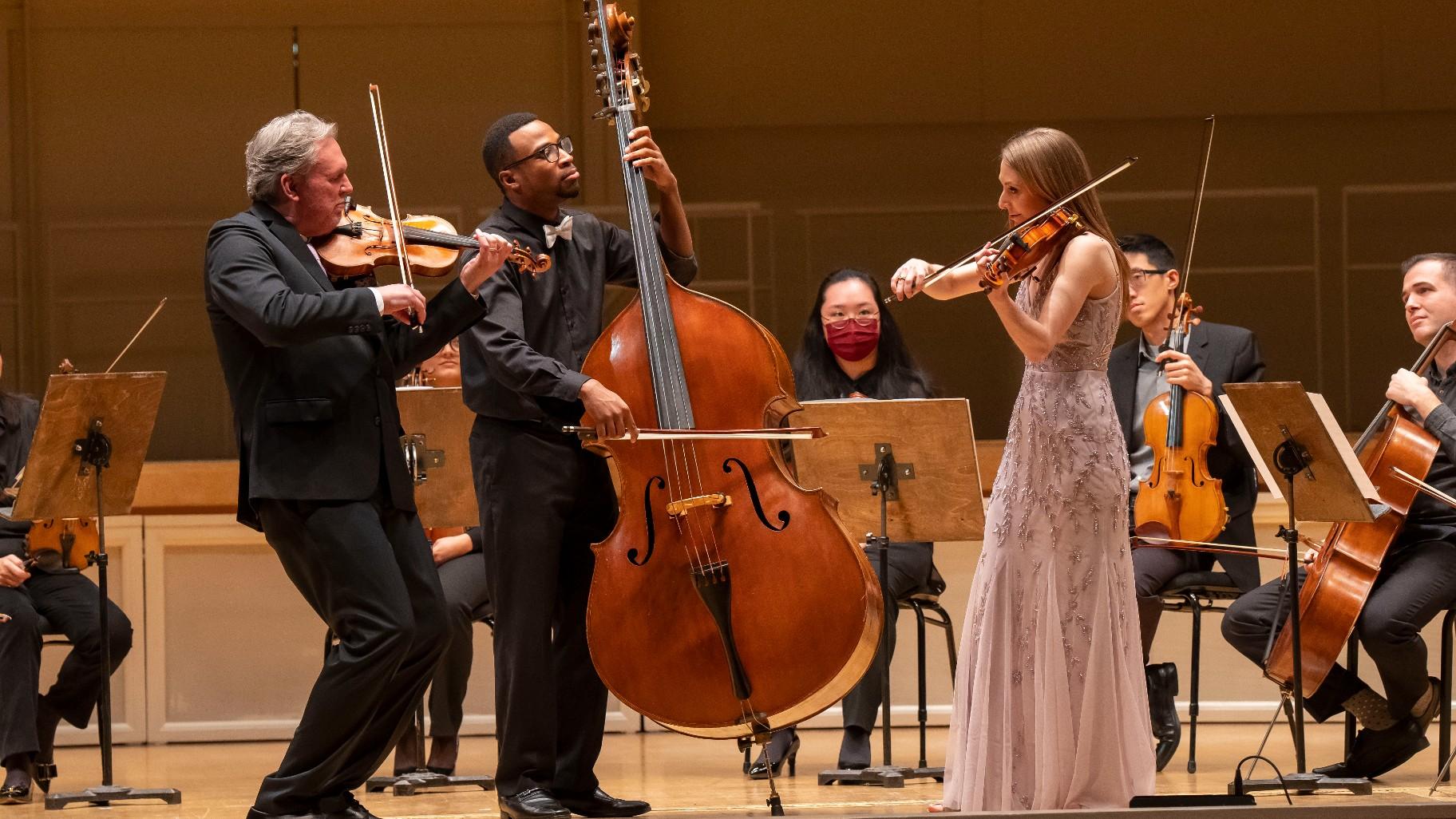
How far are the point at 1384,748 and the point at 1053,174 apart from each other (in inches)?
70.0

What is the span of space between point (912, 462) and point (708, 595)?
1.08 meters

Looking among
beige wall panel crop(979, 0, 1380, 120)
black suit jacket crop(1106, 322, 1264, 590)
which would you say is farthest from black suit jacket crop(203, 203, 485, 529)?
beige wall panel crop(979, 0, 1380, 120)

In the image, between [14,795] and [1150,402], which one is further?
[1150,402]

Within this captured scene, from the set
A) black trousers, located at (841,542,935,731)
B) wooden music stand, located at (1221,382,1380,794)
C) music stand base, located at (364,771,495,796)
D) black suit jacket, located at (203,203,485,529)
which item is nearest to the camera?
black suit jacket, located at (203,203,485,529)

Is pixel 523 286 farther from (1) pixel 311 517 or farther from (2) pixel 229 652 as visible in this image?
(2) pixel 229 652

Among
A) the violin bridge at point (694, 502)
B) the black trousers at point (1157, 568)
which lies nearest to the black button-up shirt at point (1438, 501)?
the black trousers at point (1157, 568)

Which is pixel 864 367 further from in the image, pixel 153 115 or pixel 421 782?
pixel 153 115

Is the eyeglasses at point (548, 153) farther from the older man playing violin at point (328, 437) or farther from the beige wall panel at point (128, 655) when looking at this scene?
the beige wall panel at point (128, 655)

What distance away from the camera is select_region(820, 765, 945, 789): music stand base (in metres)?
3.98

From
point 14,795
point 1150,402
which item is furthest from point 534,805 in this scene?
point 1150,402

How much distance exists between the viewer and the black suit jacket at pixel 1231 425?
4.46 meters

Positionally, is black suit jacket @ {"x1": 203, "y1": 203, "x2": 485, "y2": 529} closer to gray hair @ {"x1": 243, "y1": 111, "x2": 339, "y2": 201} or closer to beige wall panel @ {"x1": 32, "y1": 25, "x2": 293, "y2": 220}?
gray hair @ {"x1": 243, "y1": 111, "x2": 339, "y2": 201}

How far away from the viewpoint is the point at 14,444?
451 cm

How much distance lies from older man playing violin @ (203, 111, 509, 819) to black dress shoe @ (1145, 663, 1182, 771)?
6.83 ft
